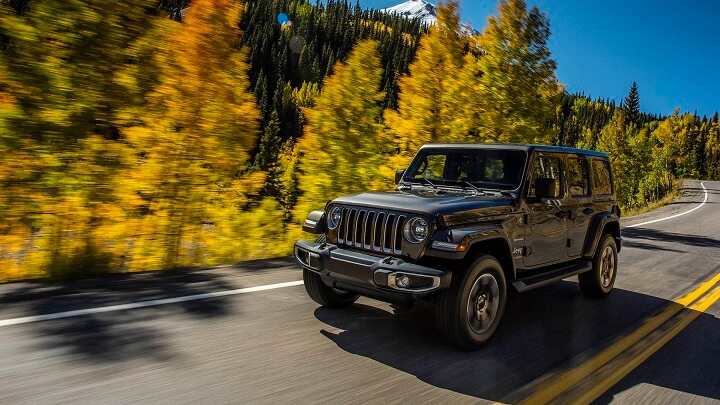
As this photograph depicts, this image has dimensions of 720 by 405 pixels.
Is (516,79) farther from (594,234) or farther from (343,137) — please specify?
(594,234)

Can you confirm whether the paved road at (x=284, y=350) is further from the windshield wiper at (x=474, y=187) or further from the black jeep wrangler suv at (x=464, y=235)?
the windshield wiper at (x=474, y=187)

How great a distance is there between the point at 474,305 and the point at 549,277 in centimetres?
140

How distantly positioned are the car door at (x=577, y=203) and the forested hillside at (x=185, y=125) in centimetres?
586

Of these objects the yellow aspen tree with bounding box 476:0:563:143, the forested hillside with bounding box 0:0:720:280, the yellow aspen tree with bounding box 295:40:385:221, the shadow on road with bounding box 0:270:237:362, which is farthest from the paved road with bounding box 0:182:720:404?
the yellow aspen tree with bounding box 476:0:563:143

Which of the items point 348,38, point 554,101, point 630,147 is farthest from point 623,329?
point 348,38

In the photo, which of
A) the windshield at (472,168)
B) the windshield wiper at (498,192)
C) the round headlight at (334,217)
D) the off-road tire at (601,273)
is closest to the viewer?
the round headlight at (334,217)

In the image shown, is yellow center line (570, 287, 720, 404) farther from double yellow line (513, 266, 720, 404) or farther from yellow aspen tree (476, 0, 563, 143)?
yellow aspen tree (476, 0, 563, 143)

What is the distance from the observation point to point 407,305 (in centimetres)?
407

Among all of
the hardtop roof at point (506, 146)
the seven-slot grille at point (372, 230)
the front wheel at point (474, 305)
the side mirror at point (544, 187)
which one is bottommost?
the front wheel at point (474, 305)

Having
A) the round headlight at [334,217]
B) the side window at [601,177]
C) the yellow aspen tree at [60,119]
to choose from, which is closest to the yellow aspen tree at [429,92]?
the side window at [601,177]

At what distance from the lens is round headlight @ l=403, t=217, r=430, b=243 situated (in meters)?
4.10

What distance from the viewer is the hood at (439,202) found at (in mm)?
4223

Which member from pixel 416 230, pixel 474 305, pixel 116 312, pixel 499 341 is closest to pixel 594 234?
pixel 499 341

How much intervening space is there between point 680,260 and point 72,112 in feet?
38.4
